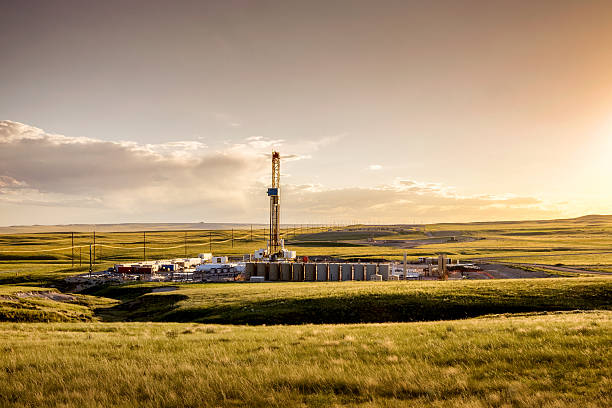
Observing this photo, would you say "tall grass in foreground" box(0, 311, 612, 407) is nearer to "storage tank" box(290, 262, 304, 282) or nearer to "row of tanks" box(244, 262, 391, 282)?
"row of tanks" box(244, 262, 391, 282)

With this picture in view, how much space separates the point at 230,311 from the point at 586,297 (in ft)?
87.9

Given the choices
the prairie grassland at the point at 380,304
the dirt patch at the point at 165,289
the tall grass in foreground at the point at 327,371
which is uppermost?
the tall grass in foreground at the point at 327,371

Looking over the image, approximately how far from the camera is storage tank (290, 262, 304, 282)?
208ft

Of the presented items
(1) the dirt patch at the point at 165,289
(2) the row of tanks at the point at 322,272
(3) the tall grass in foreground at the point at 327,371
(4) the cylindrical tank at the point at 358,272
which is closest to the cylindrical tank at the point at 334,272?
(2) the row of tanks at the point at 322,272

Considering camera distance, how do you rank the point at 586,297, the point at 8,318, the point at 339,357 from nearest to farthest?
the point at 339,357
the point at 8,318
the point at 586,297

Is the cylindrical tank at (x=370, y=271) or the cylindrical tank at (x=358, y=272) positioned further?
the cylindrical tank at (x=358, y=272)

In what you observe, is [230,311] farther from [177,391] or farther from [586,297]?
[586,297]

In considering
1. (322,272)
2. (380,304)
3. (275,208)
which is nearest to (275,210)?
(275,208)

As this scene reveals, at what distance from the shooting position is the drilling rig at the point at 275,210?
81.5m

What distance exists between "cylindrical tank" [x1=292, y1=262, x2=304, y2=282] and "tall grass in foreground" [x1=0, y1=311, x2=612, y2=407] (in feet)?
162

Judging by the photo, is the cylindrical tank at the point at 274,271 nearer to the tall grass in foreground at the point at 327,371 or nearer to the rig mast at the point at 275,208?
the rig mast at the point at 275,208

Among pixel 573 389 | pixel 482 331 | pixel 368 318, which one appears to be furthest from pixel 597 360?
pixel 368 318

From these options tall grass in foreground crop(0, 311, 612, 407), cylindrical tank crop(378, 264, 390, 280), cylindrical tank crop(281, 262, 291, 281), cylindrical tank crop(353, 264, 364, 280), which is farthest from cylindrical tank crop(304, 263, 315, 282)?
tall grass in foreground crop(0, 311, 612, 407)

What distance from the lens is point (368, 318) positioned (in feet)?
92.6
